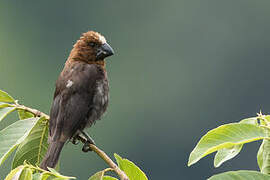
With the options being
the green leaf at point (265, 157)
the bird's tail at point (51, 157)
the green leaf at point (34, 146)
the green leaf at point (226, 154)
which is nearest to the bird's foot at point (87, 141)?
the bird's tail at point (51, 157)

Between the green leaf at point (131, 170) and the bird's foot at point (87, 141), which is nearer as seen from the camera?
the green leaf at point (131, 170)

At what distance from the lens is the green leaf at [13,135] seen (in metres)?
2.52

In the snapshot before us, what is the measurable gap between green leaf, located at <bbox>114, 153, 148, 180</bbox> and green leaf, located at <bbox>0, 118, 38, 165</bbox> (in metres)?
0.38

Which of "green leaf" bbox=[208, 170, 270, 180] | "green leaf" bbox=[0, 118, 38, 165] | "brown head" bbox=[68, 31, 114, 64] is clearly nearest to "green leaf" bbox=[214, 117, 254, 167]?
"green leaf" bbox=[208, 170, 270, 180]

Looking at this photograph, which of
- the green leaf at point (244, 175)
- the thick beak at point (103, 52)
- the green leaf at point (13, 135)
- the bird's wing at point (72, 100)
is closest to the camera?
the green leaf at point (244, 175)

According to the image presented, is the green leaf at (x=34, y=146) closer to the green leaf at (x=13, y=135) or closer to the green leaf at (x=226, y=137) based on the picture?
the green leaf at (x=13, y=135)

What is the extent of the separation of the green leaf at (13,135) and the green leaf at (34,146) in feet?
0.33

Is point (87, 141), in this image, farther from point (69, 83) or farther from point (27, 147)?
point (27, 147)

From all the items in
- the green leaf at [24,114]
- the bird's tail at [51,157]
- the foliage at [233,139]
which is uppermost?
the green leaf at [24,114]

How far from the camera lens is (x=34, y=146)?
289cm

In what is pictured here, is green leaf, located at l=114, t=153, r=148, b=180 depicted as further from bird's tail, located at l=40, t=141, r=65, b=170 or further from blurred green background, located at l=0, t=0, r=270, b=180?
blurred green background, located at l=0, t=0, r=270, b=180

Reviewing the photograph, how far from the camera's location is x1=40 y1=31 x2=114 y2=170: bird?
12.8 feet

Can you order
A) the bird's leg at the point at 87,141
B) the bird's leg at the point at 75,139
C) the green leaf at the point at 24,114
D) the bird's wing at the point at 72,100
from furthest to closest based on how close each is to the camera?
the bird's leg at the point at 75,139 → the bird's wing at the point at 72,100 → the bird's leg at the point at 87,141 → the green leaf at the point at 24,114

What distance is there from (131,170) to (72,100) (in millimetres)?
1796
